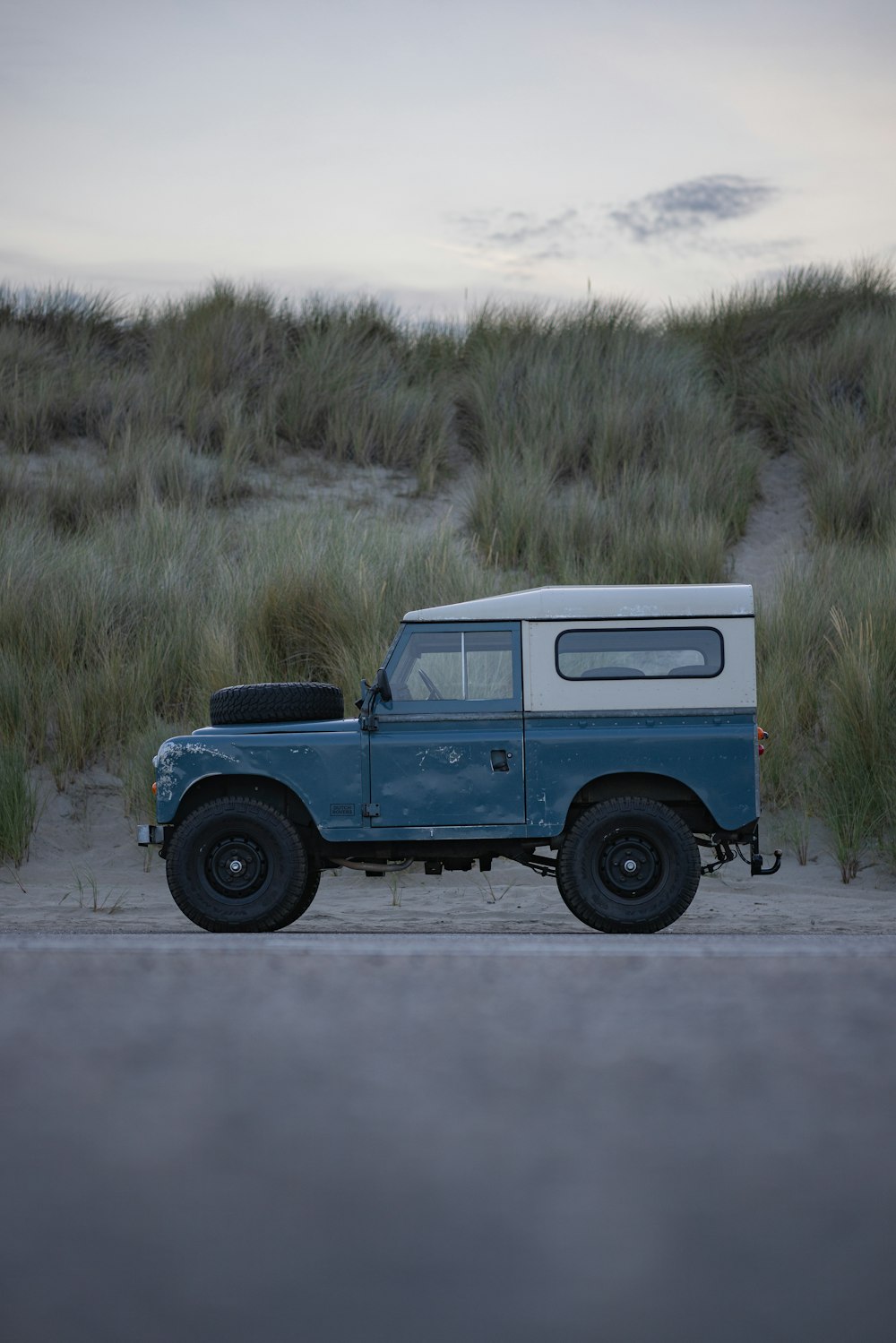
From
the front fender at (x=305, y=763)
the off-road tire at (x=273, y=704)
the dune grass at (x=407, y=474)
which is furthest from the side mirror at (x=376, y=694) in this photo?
the dune grass at (x=407, y=474)

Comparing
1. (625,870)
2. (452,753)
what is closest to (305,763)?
(452,753)

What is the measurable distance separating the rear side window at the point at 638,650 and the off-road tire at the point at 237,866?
5.73 feet

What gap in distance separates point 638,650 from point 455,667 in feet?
3.22

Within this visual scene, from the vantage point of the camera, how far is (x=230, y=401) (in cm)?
2003

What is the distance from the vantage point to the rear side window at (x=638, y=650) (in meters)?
7.58

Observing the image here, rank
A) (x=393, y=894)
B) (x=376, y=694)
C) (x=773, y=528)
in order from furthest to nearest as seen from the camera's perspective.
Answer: (x=773, y=528)
(x=393, y=894)
(x=376, y=694)

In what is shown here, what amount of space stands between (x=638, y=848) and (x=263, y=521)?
1015 centimetres

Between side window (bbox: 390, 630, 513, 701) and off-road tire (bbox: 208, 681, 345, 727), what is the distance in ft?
1.55

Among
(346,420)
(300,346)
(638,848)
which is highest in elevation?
(300,346)

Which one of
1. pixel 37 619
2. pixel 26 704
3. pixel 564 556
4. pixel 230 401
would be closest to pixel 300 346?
pixel 230 401

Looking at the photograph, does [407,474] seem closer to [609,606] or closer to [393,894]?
[393,894]

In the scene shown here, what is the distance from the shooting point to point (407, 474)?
63.2ft

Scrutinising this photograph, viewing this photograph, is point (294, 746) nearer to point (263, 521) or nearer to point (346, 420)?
point (263, 521)

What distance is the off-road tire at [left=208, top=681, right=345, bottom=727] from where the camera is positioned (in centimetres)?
768
